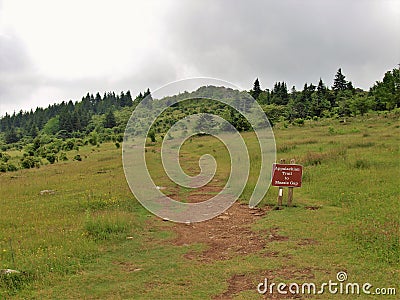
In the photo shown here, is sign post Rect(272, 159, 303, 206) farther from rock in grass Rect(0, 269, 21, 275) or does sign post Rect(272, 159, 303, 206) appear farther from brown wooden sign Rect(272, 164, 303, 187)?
rock in grass Rect(0, 269, 21, 275)

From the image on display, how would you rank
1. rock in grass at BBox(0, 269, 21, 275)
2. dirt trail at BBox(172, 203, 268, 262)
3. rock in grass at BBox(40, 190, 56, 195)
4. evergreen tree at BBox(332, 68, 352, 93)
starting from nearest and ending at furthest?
1. rock in grass at BBox(0, 269, 21, 275)
2. dirt trail at BBox(172, 203, 268, 262)
3. rock in grass at BBox(40, 190, 56, 195)
4. evergreen tree at BBox(332, 68, 352, 93)

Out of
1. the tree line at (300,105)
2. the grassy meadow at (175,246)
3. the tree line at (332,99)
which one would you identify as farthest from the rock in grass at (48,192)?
the tree line at (332,99)

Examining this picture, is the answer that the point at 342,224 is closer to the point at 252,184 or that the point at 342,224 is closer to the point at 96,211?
the point at 252,184

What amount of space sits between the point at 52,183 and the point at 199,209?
11768 millimetres

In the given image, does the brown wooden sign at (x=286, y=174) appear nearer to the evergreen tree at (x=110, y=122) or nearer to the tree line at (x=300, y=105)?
the tree line at (x=300, y=105)

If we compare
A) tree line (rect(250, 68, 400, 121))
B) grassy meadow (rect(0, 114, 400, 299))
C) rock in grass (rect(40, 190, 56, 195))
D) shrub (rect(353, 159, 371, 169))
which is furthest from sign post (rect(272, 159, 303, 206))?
tree line (rect(250, 68, 400, 121))

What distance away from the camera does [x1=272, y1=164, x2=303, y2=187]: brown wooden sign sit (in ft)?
43.2

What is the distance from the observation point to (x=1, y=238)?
10938 millimetres

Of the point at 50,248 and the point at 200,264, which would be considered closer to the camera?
the point at 200,264

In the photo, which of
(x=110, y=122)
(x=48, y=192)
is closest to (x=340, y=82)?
(x=110, y=122)

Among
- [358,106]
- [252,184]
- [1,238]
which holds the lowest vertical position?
[1,238]

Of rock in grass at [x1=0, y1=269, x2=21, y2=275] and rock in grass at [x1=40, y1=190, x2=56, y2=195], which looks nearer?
rock in grass at [x1=0, y1=269, x2=21, y2=275]

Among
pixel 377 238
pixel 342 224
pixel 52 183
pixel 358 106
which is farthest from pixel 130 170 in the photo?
pixel 358 106

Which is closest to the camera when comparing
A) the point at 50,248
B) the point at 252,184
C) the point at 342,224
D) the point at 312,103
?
the point at 50,248
